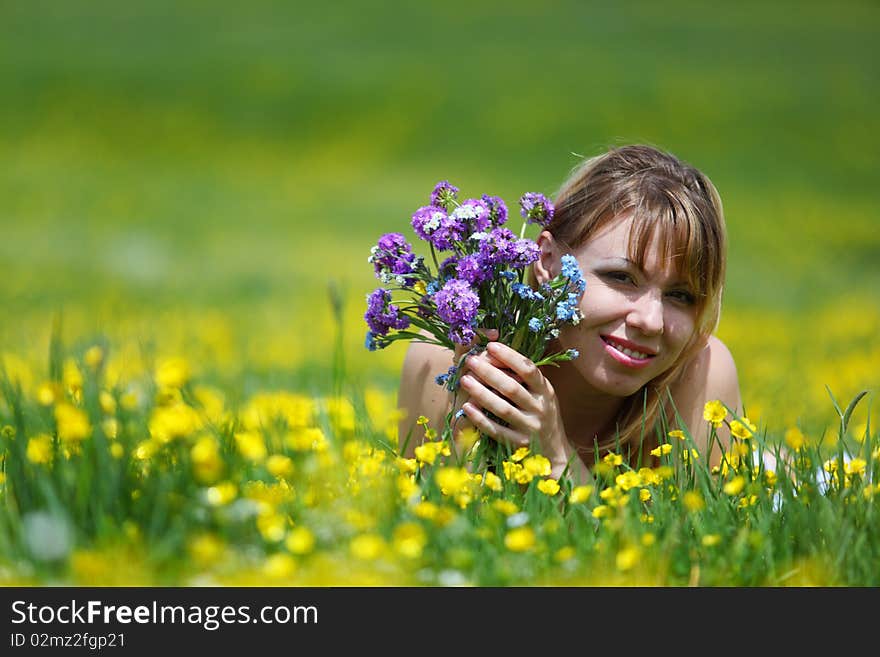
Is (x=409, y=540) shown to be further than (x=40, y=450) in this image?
No

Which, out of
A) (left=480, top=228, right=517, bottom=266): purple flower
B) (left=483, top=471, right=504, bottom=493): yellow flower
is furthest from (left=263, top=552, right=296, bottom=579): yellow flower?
(left=480, top=228, right=517, bottom=266): purple flower

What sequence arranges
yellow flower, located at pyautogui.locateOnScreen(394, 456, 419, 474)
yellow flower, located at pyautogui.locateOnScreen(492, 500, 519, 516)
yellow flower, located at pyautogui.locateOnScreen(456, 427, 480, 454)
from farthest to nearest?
1. yellow flower, located at pyautogui.locateOnScreen(456, 427, 480, 454)
2. yellow flower, located at pyautogui.locateOnScreen(394, 456, 419, 474)
3. yellow flower, located at pyautogui.locateOnScreen(492, 500, 519, 516)

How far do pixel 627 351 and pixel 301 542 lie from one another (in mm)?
1564

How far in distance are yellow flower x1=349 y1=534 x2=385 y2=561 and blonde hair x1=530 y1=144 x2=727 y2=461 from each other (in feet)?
Result: 4.25

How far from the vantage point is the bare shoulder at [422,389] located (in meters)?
3.77

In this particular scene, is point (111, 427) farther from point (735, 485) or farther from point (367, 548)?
point (735, 485)

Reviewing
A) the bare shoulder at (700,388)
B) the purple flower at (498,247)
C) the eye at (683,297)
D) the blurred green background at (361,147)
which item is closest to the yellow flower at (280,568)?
the purple flower at (498,247)

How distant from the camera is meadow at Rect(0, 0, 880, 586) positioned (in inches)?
90.5

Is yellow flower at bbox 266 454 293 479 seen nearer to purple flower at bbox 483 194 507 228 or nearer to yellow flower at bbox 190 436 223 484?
yellow flower at bbox 190 436 223 484

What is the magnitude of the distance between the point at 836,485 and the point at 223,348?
5054 millimetres

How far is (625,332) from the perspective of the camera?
10.7 feet

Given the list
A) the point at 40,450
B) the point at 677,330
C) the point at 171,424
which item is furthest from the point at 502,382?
the point at 40,450

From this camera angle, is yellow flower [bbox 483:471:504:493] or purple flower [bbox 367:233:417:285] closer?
yellow flower [bbox 483:471:504:493]

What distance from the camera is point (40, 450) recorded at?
2.30 m
